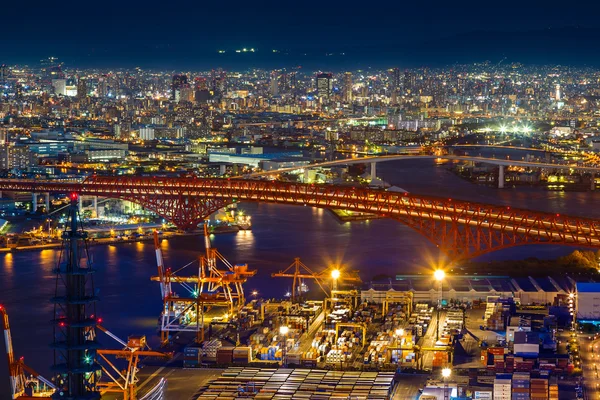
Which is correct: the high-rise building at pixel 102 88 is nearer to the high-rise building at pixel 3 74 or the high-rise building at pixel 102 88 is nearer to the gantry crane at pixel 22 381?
the high-rise building at pixel 3 74

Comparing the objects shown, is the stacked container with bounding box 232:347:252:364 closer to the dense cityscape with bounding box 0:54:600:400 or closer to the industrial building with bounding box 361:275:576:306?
the dense cityscape with bounding box 0:54:600:400

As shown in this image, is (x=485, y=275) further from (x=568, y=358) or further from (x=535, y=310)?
(x=568, y=358)

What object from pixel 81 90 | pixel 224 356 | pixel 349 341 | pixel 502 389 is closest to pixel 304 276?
pixel 349 341

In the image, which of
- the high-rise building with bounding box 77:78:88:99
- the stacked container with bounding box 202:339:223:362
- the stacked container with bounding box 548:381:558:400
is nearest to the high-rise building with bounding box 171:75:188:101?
the high-rise building with bounding box 77:78:88:99

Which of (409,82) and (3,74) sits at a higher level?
(3,74)

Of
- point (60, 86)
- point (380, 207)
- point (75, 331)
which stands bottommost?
point (380, 207)

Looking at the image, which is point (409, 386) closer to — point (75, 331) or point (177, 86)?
point (75, 331)

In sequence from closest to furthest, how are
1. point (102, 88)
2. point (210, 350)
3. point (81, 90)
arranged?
point (210, 350) → point (81, 90) → point (102, 88)

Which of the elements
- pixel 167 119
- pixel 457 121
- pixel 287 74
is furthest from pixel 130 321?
pixel 287 74
